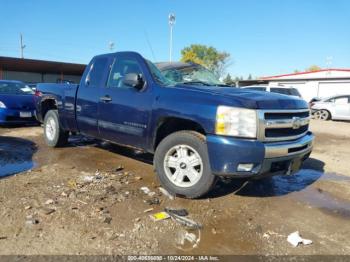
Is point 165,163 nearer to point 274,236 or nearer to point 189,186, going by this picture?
point 189,186

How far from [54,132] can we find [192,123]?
3925 millimetres

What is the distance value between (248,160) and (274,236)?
87cm

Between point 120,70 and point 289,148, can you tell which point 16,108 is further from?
point 289,148

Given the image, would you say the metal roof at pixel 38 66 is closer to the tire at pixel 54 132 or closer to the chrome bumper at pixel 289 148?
the tire at pixel 54 132

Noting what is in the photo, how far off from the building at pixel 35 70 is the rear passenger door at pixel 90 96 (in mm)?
28609

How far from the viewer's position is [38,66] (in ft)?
117

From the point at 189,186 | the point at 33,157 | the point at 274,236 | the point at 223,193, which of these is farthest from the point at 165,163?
the point at 33,157

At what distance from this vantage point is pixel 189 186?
4.44 metres

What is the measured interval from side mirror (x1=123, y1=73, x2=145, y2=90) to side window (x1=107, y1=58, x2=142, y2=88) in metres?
0.31

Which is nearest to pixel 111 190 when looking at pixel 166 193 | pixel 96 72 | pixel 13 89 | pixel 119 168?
pixel 166 193

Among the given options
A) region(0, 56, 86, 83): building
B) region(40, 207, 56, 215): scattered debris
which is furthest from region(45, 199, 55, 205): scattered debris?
region(0, 56, 86, 83): building

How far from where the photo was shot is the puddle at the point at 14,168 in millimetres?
5361

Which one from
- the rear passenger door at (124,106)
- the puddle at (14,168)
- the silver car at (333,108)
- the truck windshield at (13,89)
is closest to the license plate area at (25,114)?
the truck windshield at (13,89)

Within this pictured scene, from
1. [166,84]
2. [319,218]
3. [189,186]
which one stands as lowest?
[319,218]
